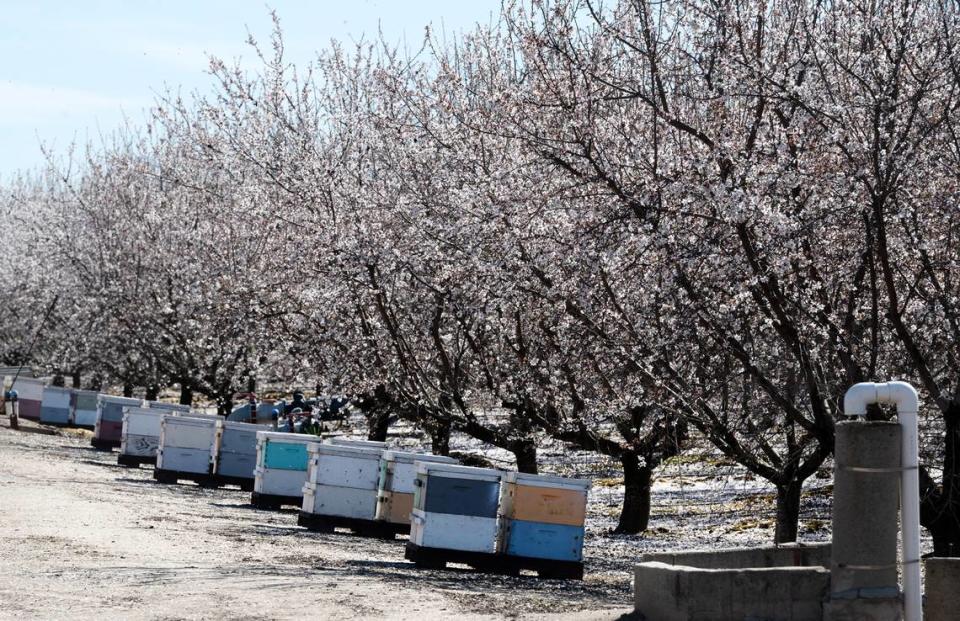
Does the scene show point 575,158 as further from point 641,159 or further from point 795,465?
point 795,465

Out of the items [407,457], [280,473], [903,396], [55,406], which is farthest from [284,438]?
[55,406]

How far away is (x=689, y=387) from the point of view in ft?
46.2

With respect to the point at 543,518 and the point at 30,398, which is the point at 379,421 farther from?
the point at 30,398

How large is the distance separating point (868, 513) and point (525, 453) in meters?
14.2

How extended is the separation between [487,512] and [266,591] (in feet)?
13.5

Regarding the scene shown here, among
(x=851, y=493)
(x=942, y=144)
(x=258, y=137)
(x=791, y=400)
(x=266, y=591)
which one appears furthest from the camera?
(x=258, y=137)

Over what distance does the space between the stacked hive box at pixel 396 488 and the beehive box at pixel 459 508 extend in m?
3.20

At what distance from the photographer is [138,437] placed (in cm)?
3175

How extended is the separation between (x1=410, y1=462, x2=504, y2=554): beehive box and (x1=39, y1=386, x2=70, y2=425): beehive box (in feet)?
101

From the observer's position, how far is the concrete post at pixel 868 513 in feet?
26.8

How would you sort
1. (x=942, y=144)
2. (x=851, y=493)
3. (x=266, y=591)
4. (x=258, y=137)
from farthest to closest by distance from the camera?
(x=258, y=137) < (x=942, y=144) < (x=266, y=591) < (x=851, y=493)

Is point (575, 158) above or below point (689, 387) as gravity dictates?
above

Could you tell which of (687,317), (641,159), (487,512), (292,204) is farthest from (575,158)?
(292,204)

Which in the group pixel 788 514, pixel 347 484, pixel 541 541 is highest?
pixel 788 514
